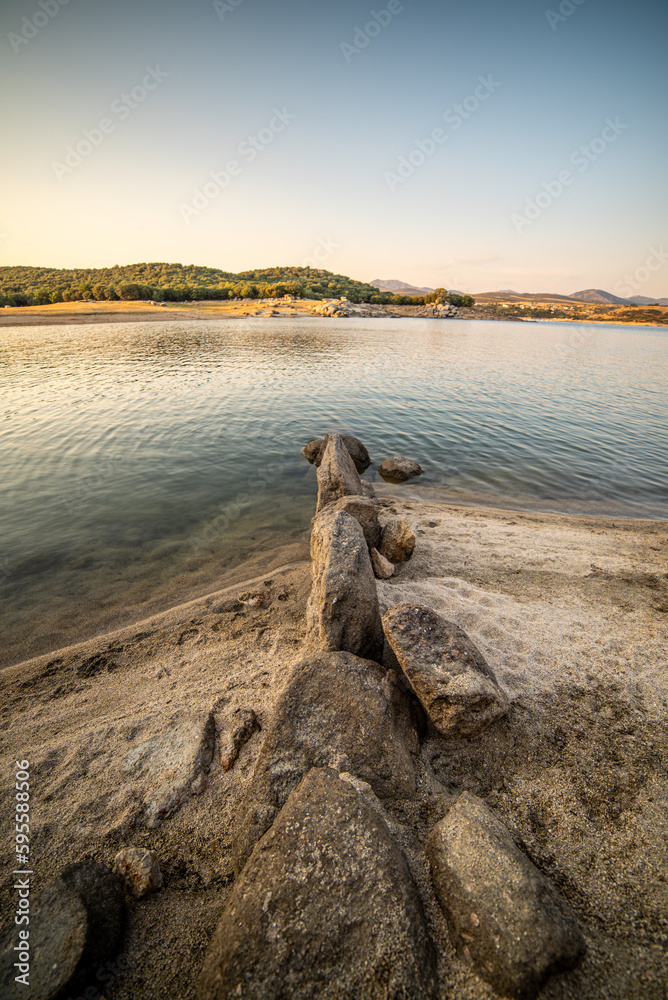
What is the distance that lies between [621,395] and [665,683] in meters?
28.0

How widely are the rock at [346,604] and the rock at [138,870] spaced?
2.45 m

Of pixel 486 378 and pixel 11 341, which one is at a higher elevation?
pixel 11 341

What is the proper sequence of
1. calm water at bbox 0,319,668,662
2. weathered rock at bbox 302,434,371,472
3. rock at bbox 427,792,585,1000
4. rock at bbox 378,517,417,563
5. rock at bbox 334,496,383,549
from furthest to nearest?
weathered rock at bbox 302,434,371,472, calm water at bbox 0,319,668,662, rock at bbox 334,496,383,549, rock at bbox 378,517,417,563, rock at bbox 427,792,585,1000

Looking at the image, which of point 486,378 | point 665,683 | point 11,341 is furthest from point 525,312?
point 665,683

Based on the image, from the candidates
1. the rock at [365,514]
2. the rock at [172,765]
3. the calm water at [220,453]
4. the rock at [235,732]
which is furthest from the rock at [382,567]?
the rock at [172,765]

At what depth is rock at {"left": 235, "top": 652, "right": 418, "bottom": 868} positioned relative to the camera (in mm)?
3277

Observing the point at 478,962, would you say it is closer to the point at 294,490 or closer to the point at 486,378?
the point at 294,490

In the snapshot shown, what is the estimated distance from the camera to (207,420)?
701 inches

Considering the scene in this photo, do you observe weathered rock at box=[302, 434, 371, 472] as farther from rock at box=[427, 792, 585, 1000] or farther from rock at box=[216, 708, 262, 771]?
rock at box=[427, 792, 585, 1000]

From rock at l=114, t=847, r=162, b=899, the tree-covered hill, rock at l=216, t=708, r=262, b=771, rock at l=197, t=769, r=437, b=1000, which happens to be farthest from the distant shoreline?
rock at l=197, t=769, r=437, b=1000

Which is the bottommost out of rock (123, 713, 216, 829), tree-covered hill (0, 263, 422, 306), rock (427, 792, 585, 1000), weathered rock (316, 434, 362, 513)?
rock (123, 713, 216, 829)

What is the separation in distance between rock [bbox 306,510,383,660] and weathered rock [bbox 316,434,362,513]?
11.3 ft

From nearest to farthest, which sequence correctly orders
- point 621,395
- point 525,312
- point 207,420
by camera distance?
Answer: point 207,420 → point 621,395 → point 525,312

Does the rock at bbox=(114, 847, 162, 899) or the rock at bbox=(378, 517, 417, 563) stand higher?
the rock at bbox=(378, 517, 417, 563)
